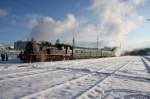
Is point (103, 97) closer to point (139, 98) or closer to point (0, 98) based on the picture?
point (139, 98)

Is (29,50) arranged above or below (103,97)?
above

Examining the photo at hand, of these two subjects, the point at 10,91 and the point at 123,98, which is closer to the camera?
the point at 123,98

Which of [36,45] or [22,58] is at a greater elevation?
[36,45]

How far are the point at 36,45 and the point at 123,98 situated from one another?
76.4 feet

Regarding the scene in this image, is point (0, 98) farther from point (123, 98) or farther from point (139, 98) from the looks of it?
point (139, 98)

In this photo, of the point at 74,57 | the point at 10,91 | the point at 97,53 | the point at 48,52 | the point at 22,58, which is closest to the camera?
the point at 10,91

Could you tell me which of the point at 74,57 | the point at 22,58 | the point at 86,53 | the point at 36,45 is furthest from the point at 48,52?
the point at 86,53

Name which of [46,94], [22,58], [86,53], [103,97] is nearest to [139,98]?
[103,97]

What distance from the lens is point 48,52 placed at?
101 feet

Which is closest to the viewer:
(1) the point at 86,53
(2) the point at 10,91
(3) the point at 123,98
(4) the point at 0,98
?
(4) the point at 0,98

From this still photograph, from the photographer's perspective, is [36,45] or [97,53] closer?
[36,45]

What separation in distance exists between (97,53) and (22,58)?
3124 cm

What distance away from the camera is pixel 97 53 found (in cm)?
5488

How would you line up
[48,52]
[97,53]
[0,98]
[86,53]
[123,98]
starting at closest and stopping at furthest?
[0,98], [123,98], [48,52], [86,53], [97,53]
